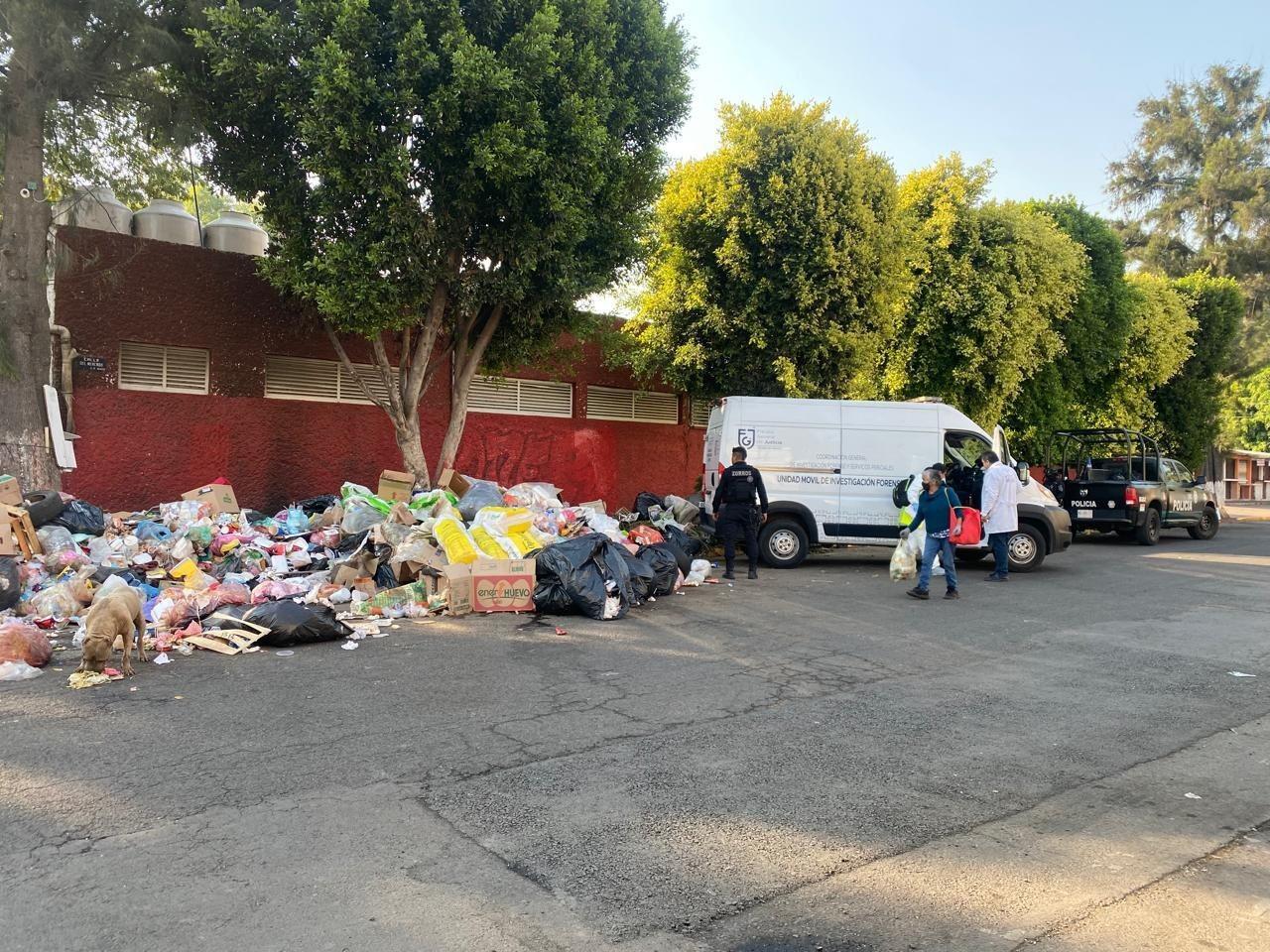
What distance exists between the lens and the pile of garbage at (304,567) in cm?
764

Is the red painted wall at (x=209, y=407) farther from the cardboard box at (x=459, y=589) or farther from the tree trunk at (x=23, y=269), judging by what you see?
the cardboard box at (x=459, y=589)

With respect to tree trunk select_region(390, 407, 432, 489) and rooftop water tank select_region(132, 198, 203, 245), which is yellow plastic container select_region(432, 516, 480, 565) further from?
rooftop water tank select_region(132, 198, 203, 245)

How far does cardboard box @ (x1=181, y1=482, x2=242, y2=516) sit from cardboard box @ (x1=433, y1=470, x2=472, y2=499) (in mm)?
2745

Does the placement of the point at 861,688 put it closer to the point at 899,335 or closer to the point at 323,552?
the point at 323,552

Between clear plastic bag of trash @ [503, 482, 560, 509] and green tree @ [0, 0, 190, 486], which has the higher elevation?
green tree @ [0, 0, 190, 486]

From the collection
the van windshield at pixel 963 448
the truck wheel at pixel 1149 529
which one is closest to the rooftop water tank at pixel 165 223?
the van windshield at pixel 963 448

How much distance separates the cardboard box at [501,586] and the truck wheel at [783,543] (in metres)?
5.12

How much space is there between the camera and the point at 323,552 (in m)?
10.7

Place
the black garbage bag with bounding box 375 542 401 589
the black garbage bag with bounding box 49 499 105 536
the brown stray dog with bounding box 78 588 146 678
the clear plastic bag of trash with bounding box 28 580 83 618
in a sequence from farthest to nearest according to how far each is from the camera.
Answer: the black garbage bag with bounding box 49 499 105 536, the black garbage bag with bounding box 375 542 401 589, the clear plastic bag of trash with bounding box 28 580 83 618, the brown stray dog with bounding box 78 588 146 678

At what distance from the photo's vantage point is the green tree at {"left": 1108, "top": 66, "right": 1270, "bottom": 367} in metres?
31.5

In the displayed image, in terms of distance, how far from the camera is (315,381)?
46.9ft

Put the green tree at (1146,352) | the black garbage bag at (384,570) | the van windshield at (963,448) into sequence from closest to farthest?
the black garbage bag at (384,570) → the van windshield at (963,448) → the green tree at (1146,352)

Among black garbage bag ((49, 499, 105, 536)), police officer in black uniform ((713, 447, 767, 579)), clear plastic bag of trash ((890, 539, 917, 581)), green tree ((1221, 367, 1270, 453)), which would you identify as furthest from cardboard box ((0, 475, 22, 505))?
green tree ((1221, 367, 1270, 453))

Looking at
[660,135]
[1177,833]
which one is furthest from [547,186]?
[1177,833]
